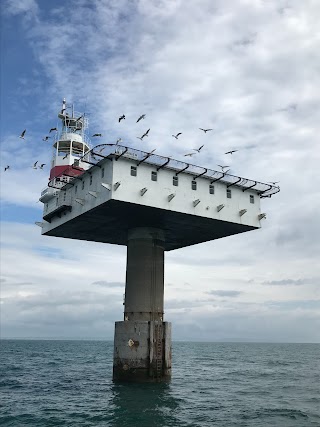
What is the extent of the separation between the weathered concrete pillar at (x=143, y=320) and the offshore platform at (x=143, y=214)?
0.27 ft

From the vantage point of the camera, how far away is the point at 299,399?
36062mm

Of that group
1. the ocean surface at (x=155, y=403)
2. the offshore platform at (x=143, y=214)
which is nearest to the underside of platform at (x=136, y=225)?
the offshore platform at (x=143, y=214)

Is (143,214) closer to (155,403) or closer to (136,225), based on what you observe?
(136,225)

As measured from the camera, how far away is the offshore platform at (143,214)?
37469 millimetres

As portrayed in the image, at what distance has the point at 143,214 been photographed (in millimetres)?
39688

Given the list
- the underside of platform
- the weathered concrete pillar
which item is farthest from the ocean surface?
the underside of platform

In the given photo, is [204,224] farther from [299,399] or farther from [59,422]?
[59,422]

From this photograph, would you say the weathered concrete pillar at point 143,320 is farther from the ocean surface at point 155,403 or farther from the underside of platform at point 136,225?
the underside of platform at point 136,225

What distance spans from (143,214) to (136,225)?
3.92 metres

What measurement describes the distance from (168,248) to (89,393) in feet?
69.2

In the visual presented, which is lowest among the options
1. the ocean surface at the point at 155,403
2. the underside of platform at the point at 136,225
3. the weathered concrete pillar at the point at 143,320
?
the ocean surface at the point at 155,403

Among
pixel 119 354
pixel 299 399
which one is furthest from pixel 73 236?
pixel 299 399

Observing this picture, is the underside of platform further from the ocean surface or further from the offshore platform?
the ocean surface

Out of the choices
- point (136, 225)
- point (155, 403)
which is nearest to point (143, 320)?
point (136, 225)
